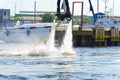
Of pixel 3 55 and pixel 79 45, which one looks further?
pixel 79 45

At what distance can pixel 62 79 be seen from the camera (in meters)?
41.5

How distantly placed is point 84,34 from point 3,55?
53.7 meters

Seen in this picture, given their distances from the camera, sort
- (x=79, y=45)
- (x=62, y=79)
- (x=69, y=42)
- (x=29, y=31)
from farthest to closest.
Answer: (x=29, y=31) < (x=79, y=45) < (x=69, y=42) < (x=62, y=79)

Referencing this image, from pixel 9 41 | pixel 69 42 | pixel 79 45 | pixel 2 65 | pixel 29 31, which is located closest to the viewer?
pixel 2 65

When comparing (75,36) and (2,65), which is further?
(75,36)

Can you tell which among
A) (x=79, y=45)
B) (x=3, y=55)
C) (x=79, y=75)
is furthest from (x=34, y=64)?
(x=79, y=45)

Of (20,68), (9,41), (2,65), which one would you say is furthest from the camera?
(9,41)

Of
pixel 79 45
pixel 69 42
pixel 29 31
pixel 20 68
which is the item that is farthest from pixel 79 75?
pixel 29 31

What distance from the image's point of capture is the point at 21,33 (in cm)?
16375

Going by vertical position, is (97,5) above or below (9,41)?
above

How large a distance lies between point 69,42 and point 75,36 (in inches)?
2060

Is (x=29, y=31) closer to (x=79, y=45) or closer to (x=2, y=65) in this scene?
(x=79, y=45)

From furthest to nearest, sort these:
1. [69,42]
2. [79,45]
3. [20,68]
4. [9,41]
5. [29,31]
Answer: [9,41] → [29,31] → [79,45] → [69,42] → [20,68]

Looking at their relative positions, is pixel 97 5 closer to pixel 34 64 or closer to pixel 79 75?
pixel 34 64
